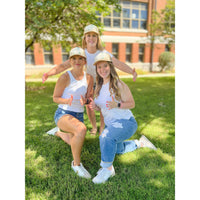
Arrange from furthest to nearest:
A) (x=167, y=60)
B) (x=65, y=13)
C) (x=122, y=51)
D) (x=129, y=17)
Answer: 1. (x=129, y=17)
2. (x=122, y=51)
3. (x=167, y=60)
4. (x=65, y=13)

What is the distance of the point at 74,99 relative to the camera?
2670mm

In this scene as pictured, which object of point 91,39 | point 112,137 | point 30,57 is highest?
point 30,57

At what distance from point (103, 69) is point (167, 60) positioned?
17034 millimetres

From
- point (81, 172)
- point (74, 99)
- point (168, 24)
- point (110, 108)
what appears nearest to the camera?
point (110, 108)

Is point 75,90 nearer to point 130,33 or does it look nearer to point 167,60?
point 167,60

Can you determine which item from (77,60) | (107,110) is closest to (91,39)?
(77,60)

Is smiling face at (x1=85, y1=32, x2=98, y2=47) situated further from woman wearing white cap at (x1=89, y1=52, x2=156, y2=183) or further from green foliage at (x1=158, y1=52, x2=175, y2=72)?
green foliage at (x1=158, y1=52, x2=175, y2=72)

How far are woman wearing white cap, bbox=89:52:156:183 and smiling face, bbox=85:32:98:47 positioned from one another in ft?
2.19

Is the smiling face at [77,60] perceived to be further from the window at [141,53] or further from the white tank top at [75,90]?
the window at [141,53]

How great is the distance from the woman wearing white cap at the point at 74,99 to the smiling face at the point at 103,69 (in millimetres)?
306

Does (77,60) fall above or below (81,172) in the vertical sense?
above

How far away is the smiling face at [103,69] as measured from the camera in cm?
234

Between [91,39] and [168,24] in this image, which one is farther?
[168,24]

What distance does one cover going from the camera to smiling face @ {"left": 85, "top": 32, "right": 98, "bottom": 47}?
112 inches
